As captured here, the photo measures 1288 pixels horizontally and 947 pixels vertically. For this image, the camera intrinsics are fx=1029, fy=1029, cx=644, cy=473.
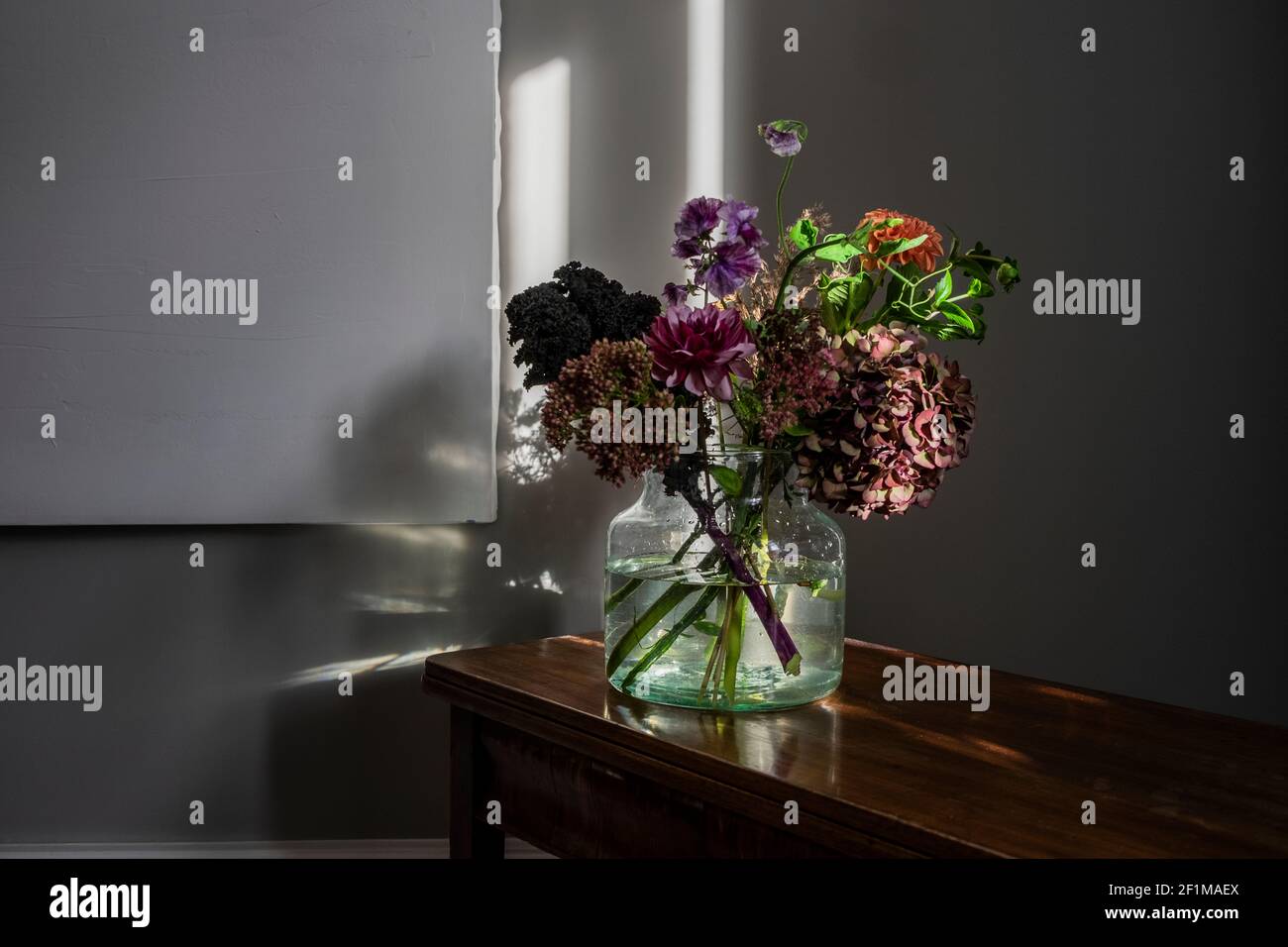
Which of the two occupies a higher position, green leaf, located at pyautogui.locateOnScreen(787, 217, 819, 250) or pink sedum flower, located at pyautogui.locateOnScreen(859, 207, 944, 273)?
green leaf, located at pyautogui.locateOnScreen(787, 217, 819, 250)

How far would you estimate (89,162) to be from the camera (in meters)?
1.59

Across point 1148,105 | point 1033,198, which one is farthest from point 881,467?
point 1148,105

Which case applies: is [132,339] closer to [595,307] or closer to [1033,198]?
[595,307]

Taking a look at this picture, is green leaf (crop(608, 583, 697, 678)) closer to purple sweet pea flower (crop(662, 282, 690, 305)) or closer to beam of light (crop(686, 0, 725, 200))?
purple sweet pea flower (crop(662, 282, 690, 305))

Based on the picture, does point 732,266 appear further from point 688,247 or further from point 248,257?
point 248,257

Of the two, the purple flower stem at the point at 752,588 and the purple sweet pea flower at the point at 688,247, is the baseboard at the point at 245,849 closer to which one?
the purple flower stem at the point at 752,588

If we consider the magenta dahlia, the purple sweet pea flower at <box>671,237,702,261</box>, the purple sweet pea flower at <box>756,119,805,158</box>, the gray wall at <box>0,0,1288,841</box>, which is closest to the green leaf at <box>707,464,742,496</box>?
the magenta dahlia

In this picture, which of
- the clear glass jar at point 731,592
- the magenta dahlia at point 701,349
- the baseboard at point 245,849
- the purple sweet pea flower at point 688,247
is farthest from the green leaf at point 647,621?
the baseboard at point 245,849

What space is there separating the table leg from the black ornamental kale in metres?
0.42

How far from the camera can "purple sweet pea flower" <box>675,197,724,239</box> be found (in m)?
1.06

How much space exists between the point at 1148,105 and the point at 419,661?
1.43 m
